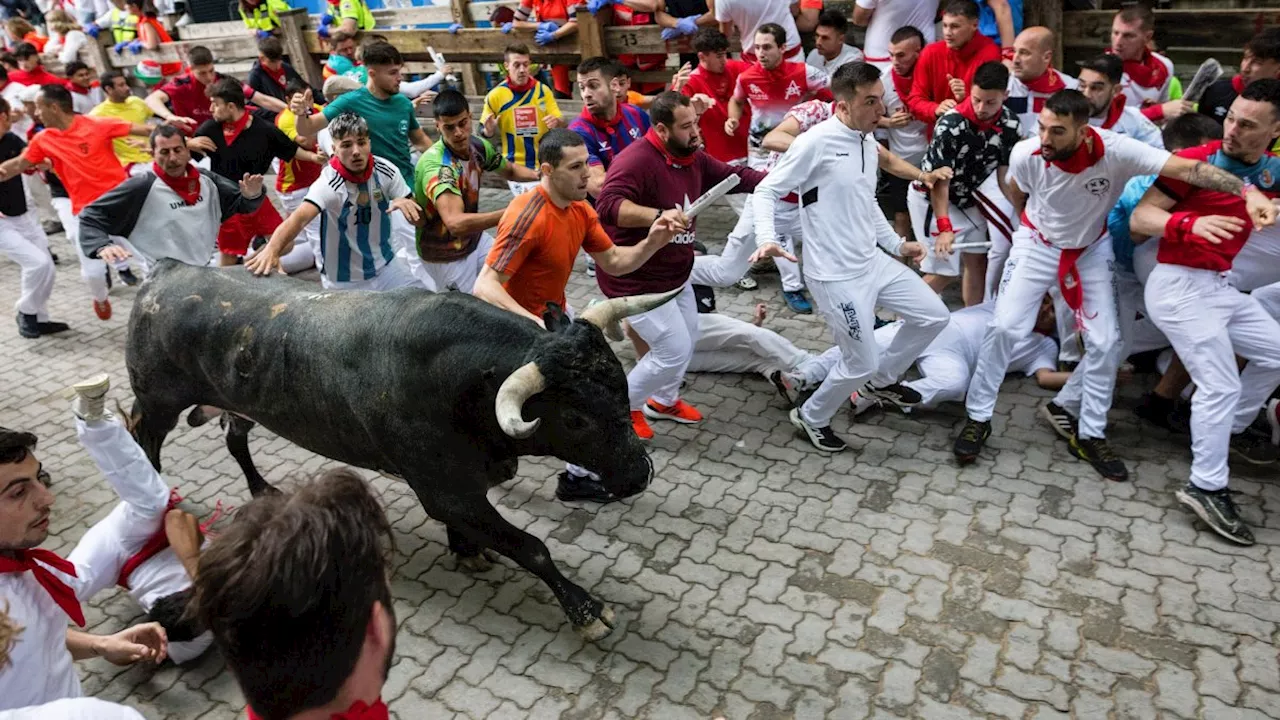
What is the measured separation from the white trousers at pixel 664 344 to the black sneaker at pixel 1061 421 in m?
2.41

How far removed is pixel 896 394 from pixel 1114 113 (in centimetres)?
261

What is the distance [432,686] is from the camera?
4.60 m

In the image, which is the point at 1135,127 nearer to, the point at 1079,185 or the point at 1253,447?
the point at 1079,185

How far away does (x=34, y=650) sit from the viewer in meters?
3.38

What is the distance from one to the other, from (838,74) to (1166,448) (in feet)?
10.3

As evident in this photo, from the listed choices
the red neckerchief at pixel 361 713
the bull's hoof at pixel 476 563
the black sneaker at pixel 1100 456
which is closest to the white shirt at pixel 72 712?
the red neckerchief at pixel 361 713

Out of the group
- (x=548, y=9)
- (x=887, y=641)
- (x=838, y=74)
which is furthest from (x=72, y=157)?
(x=887, y=641)

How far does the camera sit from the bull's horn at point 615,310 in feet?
15.0

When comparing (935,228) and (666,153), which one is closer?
(666,153)

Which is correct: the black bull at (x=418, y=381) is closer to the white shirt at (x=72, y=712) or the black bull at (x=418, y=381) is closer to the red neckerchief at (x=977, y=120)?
the white shirt at (x=72, y=712)

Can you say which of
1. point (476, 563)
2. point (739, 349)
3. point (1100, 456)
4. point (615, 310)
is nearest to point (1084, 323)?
point (1100, 456)

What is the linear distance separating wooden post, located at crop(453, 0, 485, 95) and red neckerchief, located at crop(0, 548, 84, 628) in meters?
9.48

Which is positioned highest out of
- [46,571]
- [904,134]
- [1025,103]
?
[1025,103]

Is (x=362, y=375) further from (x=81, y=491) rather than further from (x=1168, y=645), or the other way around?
(x=1168, y=645)
